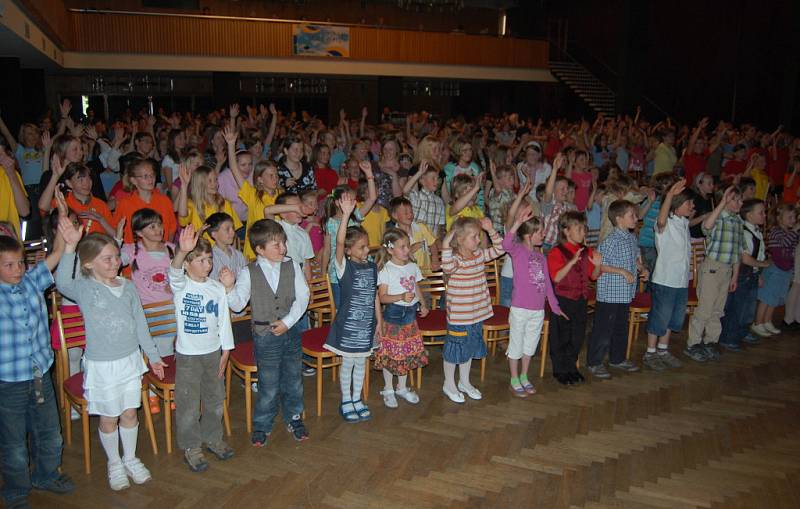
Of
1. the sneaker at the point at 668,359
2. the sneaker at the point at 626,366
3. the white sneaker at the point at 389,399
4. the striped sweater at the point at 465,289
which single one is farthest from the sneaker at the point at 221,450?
the sneaker at the point at 668,359

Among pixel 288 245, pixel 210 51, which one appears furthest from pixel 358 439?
pixel 210 51

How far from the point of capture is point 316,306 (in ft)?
16.7

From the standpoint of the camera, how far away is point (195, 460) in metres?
3.95

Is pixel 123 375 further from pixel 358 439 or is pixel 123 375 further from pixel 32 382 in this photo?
pixel 358 439

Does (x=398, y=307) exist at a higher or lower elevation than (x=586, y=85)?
lower

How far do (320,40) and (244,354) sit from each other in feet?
46.0

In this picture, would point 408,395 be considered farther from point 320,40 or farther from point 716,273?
point 320,40

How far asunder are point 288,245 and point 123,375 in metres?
1.66

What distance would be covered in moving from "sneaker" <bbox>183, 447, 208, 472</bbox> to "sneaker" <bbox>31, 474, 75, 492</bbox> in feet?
2.06

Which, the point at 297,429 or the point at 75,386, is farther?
the point at 297,429

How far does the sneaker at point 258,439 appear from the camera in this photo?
167 inches

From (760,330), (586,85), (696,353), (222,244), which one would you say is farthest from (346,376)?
(586,85)

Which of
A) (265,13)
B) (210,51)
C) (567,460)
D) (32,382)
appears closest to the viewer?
(32,382)

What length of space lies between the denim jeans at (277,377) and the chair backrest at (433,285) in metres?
1.48
